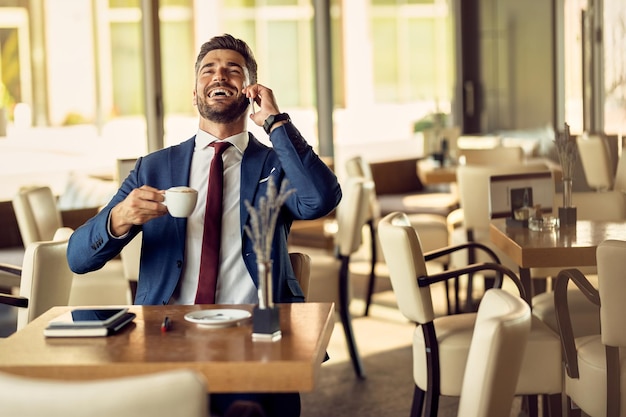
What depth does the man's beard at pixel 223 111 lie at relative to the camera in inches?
120

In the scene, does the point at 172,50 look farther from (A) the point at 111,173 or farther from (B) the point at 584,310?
(B) the point at 584,310

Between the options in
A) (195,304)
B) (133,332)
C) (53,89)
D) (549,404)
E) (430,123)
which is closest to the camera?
(133,332)

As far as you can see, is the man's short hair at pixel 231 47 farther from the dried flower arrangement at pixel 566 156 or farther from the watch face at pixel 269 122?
the dried flower arrangement at pixel 566 156

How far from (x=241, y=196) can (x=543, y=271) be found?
7.09 ft

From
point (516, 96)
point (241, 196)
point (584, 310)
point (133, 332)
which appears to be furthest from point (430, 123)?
point (133, 332)

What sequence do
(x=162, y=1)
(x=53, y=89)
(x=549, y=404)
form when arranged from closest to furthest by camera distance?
(x=549, y=404)
(x=53, y=89)
(x=162, y=1)

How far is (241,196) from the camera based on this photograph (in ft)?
9.87

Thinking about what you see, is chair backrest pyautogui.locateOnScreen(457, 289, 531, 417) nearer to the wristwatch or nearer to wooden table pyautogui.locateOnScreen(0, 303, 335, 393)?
wooden table pyautogui.locateOnScreen(0, 303, 335, 393)

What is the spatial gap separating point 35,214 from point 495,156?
3.44 m

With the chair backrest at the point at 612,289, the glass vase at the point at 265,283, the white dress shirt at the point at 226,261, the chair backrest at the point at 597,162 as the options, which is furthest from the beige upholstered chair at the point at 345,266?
the chair backrest at the point at 597,162

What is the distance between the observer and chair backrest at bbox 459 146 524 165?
7203mm

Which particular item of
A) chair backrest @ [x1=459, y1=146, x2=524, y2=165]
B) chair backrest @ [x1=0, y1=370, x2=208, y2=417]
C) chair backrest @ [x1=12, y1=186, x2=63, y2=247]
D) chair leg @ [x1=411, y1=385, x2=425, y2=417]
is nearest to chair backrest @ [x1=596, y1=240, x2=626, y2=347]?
chair leg @ [x1=411, y1=385, x2=425, y2=417]

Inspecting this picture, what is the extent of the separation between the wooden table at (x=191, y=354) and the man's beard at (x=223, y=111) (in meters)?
0.79

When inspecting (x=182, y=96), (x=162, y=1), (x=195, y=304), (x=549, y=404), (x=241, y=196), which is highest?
(x=162, y=1)
